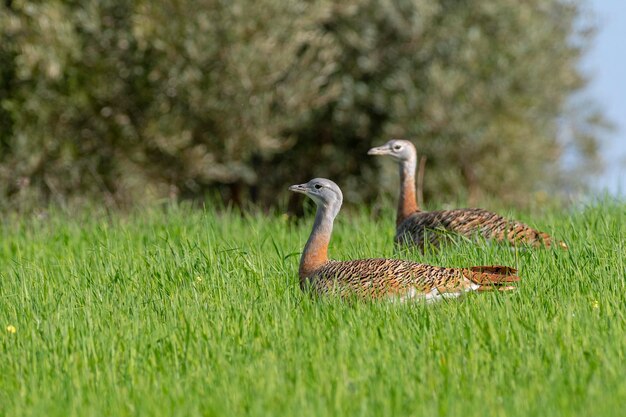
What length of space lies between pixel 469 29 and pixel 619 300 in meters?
13.9

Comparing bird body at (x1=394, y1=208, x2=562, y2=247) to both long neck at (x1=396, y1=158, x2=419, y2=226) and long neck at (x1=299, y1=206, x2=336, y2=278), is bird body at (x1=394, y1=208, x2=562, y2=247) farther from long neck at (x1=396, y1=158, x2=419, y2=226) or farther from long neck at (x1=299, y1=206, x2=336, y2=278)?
long neck at (x1=299, y1=206, x2=336, y2=278)

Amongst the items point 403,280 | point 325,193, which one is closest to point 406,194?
point 325,193

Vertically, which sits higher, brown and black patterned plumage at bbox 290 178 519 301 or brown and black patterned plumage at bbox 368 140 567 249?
brown and black patterned plumage at bbox 368 140 567 249

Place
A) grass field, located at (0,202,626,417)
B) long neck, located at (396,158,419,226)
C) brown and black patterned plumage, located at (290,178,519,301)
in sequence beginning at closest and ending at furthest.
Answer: grass field, located at (0,202,626,417) < brown and black patterned plumage, located at (290,178,519,301) < long neck, located at (396,158,419,226)

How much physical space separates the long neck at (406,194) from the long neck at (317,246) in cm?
281

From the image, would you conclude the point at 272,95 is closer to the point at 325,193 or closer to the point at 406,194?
the point at 406,194

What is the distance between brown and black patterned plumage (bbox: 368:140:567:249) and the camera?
871cm

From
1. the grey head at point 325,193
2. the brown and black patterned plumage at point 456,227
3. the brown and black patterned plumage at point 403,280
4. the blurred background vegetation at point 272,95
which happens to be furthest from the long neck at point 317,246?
the blurred background vegetation at point 272,95

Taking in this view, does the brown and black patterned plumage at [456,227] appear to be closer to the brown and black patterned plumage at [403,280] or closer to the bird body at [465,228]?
the bird body at [465,228]

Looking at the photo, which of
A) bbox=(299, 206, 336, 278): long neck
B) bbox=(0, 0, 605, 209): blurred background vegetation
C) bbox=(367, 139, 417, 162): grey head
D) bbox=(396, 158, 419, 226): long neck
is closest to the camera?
bbox=(299, 206, 336, 278): long neck

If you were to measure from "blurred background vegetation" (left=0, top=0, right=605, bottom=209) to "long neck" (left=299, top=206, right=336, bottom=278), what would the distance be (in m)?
7.16

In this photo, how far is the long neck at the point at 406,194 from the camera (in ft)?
34.4

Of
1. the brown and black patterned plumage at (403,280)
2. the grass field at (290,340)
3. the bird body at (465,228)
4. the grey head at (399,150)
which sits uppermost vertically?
the grey head at (399,150)

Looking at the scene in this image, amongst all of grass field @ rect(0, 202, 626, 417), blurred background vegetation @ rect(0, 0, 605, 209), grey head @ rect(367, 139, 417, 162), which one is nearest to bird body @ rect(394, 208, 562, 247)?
grass field @ rect(0, 202, 626, 417)
